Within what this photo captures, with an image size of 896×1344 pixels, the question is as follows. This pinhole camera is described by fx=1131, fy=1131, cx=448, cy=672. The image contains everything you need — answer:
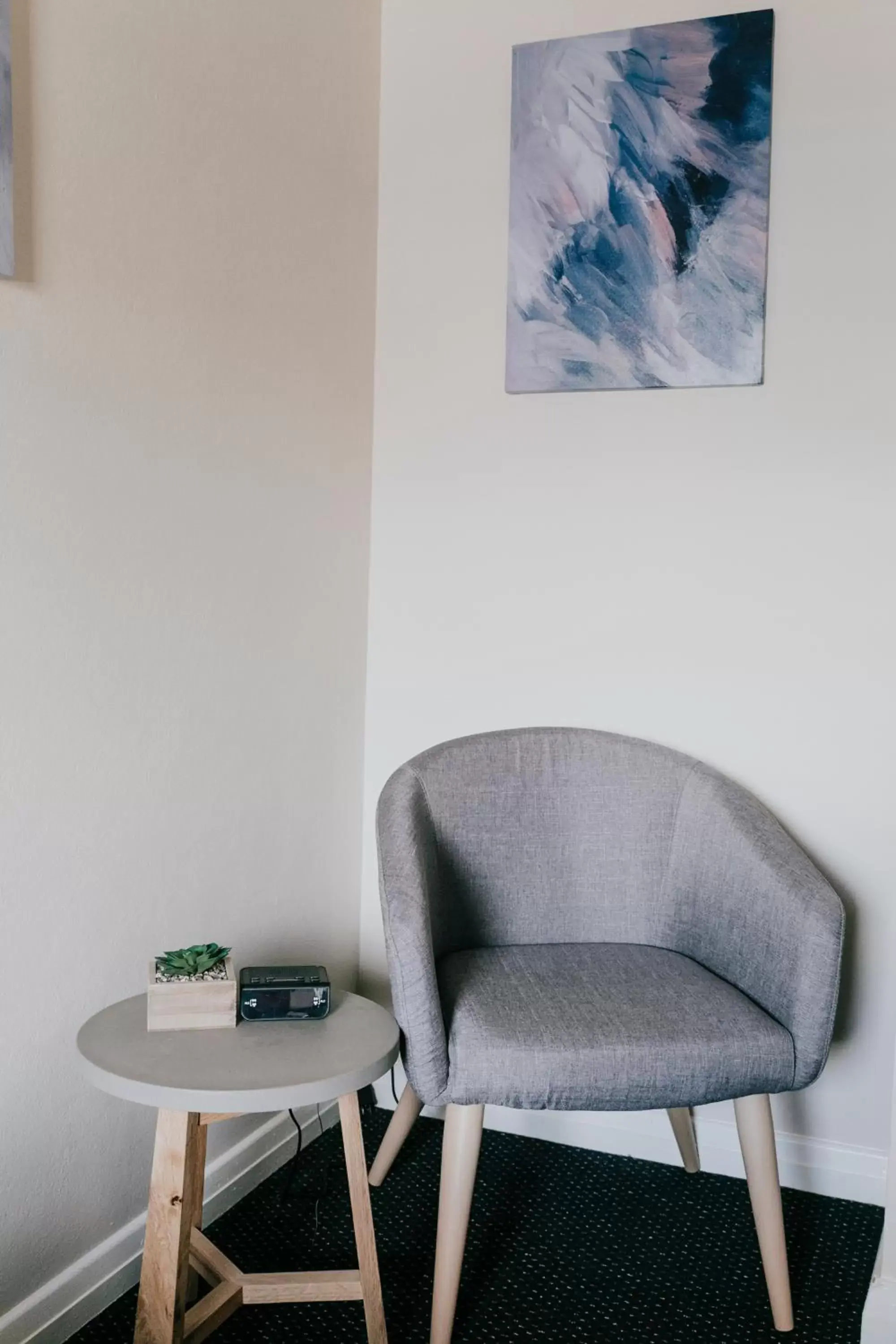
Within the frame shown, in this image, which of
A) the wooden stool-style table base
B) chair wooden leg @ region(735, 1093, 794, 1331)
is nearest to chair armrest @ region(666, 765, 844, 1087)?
chair wooden leg @ region(735, 1093, 794, 1331)

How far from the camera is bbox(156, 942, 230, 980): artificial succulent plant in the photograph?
1575 mm

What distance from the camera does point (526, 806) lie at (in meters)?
2.10

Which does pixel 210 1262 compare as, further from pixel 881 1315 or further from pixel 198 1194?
pixel 881 1315

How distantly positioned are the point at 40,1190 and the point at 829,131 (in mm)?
2171

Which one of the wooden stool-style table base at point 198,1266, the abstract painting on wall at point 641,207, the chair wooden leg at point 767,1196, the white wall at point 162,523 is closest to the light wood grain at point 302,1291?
the wooden stool-style table base at point 198,1266

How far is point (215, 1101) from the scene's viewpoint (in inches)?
52.9

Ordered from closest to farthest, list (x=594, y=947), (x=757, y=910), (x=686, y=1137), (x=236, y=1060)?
(x=236, y=1060) < (x=757, y=910) < (x=594, y=947) < (x=686, y=1137)

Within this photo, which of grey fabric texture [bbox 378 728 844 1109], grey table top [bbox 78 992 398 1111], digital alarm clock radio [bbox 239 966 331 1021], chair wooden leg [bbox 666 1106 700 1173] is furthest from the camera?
chair wooden leg [bbox 666 1106 700 1173]

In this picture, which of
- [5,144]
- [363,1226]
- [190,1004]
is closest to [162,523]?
[5,144]

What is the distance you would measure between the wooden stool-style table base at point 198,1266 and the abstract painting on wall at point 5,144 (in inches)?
42.4

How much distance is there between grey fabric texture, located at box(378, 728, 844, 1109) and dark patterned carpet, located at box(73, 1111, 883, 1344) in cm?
46

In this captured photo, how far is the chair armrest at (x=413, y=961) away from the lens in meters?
1.60

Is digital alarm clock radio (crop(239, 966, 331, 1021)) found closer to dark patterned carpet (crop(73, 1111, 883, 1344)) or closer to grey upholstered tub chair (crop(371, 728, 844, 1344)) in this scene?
grey upholstered tub chair (crop(371, 728, 844, 1344))

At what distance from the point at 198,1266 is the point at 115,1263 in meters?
0.13
